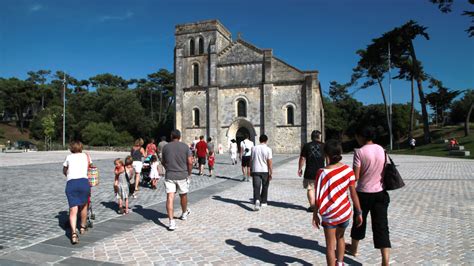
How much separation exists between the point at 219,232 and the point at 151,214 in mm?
2180

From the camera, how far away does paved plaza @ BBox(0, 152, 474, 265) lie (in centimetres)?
454

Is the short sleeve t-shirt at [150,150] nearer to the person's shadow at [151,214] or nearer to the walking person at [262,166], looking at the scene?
the person's shadow at [151,214]

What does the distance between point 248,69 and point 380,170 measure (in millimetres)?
31833

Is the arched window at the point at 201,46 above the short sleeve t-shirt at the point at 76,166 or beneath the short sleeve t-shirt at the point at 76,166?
above

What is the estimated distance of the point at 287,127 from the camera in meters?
33.7

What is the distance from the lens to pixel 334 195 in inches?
147

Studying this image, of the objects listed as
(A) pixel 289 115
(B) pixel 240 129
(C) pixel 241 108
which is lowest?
(B) pixel 240 129

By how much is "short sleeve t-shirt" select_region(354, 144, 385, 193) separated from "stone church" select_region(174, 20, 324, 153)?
2867 centimetres

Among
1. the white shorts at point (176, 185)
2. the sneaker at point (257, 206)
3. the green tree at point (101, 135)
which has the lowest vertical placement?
the sneaker at point (257, 206)

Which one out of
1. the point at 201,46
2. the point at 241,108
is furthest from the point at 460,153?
the point at 201,46

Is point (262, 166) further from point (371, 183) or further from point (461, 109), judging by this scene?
point (461, 109)

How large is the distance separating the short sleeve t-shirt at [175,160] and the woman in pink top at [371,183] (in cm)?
329

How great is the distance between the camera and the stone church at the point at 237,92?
33562 millimetres

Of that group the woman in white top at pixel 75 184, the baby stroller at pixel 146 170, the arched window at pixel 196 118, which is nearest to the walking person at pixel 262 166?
the woman in white top at pixel 75 184
